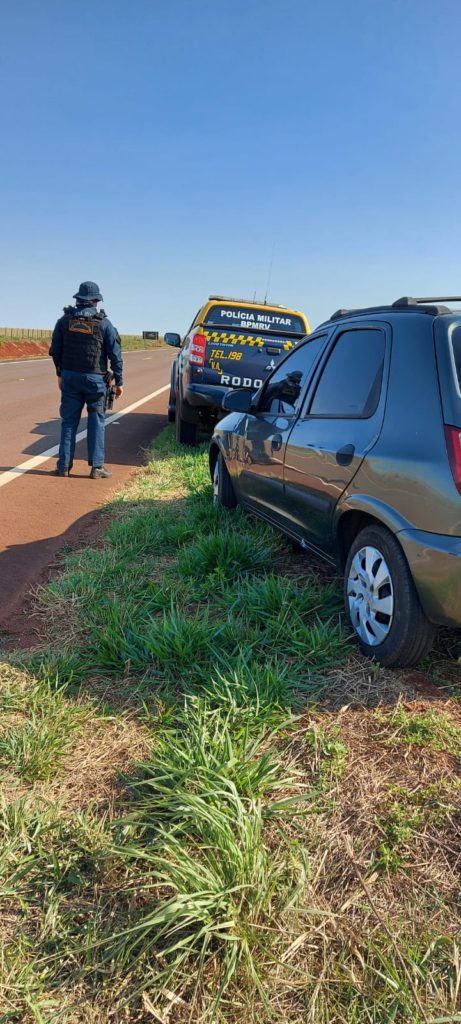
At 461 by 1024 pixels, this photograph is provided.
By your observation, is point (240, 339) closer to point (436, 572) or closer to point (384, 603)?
point (384, 603)

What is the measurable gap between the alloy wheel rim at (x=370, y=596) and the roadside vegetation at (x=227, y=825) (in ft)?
0.45

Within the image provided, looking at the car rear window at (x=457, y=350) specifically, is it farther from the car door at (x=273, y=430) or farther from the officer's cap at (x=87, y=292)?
the officer's cap at (x=87, y=292)

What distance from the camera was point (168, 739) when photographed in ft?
8.06

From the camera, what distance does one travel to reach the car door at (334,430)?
325cm

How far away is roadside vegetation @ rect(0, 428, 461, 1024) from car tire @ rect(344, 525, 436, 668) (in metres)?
0.12

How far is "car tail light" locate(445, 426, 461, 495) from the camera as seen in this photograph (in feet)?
8.30

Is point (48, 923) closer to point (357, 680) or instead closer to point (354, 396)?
point (357, 680)

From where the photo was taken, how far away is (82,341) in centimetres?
732

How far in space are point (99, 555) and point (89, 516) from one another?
55.8 inches

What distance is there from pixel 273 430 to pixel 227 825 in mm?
2956

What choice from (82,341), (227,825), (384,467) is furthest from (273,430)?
(82,341)

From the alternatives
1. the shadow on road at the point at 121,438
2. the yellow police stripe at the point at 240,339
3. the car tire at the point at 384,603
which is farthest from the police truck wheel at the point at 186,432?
the car tire at the point at 384,603

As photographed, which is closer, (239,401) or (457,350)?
(457,350)

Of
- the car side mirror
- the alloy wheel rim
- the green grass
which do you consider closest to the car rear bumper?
the alloy wheel rim
